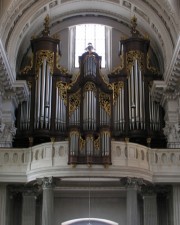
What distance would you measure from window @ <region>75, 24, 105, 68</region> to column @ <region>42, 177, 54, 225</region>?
844 centimetres

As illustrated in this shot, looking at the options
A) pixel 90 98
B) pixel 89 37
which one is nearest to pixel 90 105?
pixel 90 98

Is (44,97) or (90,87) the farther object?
(44,97)

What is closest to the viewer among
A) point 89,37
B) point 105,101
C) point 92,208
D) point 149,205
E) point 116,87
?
point 149,205

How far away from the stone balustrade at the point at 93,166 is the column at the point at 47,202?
30 centimetres

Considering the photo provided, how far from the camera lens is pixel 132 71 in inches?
984

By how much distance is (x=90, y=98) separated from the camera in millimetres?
23375

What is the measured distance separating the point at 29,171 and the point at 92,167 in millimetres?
2678

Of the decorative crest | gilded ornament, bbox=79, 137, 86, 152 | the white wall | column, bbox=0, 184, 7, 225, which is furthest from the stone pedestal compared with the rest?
the decorative crest

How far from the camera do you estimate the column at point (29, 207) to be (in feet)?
75.4

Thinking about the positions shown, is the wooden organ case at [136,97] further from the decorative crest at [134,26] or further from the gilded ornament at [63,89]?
the gilded ornament at [63,89]

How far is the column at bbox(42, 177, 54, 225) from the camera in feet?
66.5

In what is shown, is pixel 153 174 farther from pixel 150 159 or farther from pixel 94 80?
pixel 94 80

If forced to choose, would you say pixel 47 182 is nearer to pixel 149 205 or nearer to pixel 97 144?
pixel 97 144

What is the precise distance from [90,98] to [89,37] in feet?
17.0
